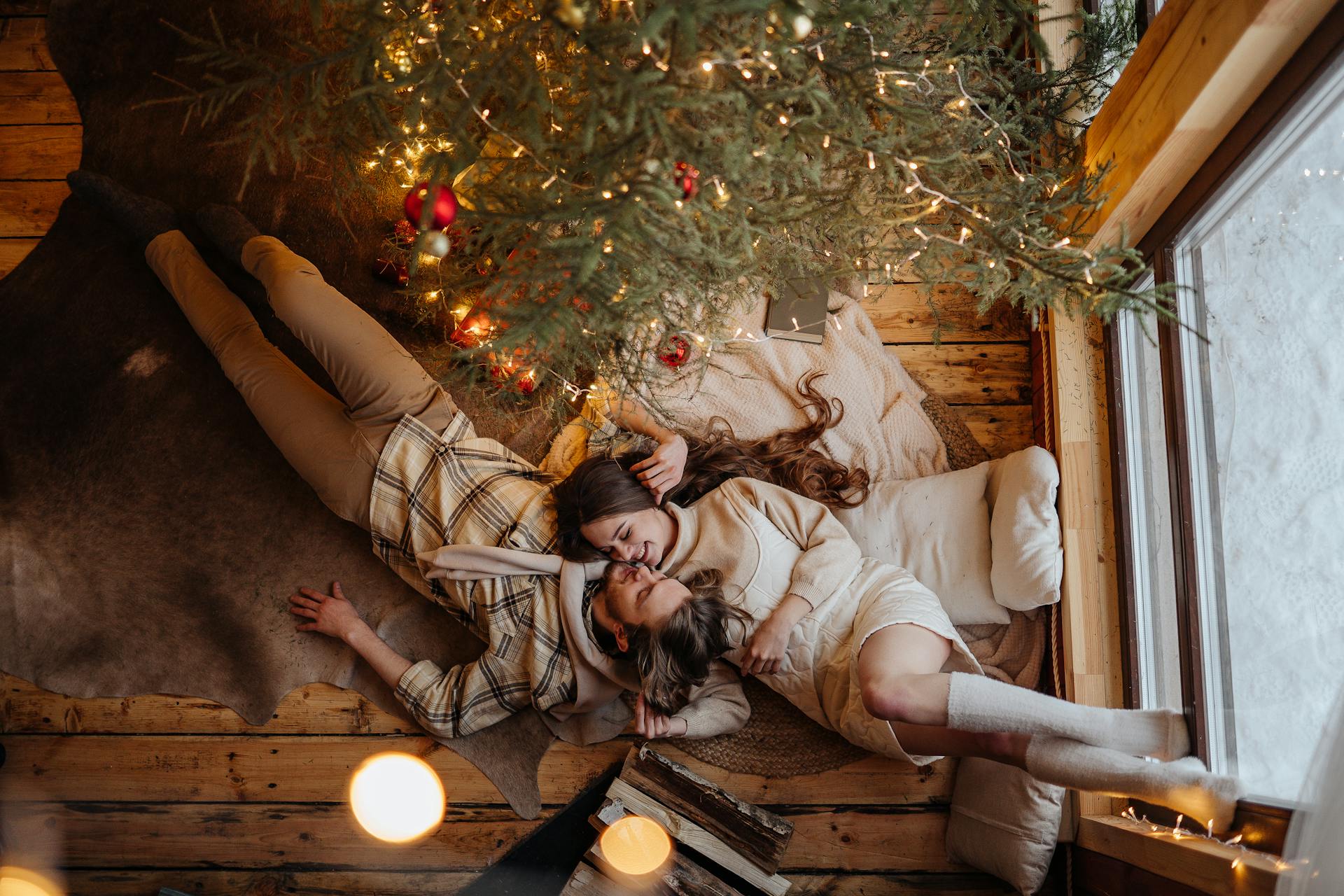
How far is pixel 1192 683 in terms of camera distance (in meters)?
1.64

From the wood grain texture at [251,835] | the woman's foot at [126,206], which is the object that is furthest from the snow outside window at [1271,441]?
the woman's foot at [126,206]

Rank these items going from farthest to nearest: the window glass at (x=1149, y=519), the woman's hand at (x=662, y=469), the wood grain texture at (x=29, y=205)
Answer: the wood grain texture at (x=29, y=205) < the woman's hand at (x=662, y=469) < the window glass at (x=1149, y=519)

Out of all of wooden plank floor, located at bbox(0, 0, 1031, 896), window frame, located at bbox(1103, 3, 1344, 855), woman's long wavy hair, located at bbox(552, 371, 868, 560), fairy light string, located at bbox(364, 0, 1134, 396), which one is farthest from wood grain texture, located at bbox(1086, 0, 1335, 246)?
wooden plank floor, located at bbox(0, 0, 1031, 896)

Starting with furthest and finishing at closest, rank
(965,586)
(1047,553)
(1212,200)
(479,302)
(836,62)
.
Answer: (965,586) → (1047,553) → (479,302) → (1212,200) → (836,62)

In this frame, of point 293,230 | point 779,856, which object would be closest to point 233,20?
point 293,230

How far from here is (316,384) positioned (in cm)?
218

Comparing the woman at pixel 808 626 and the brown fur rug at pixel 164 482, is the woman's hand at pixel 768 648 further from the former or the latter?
the brown fur rug at pixel 164 482

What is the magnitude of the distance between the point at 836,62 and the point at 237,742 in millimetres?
2252

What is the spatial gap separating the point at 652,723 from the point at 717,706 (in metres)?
0.20

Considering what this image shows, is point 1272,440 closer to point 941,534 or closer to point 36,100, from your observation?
point 941,534

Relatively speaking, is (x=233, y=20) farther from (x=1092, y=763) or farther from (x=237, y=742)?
(x=1092, y=763)

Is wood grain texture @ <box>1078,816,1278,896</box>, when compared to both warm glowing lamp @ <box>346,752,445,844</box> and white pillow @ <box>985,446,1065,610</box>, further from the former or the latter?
warm glowing lamp @ <box>346,752,445,844</box>

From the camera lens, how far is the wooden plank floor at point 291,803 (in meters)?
2.07

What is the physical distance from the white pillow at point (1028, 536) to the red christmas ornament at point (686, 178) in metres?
1.17
